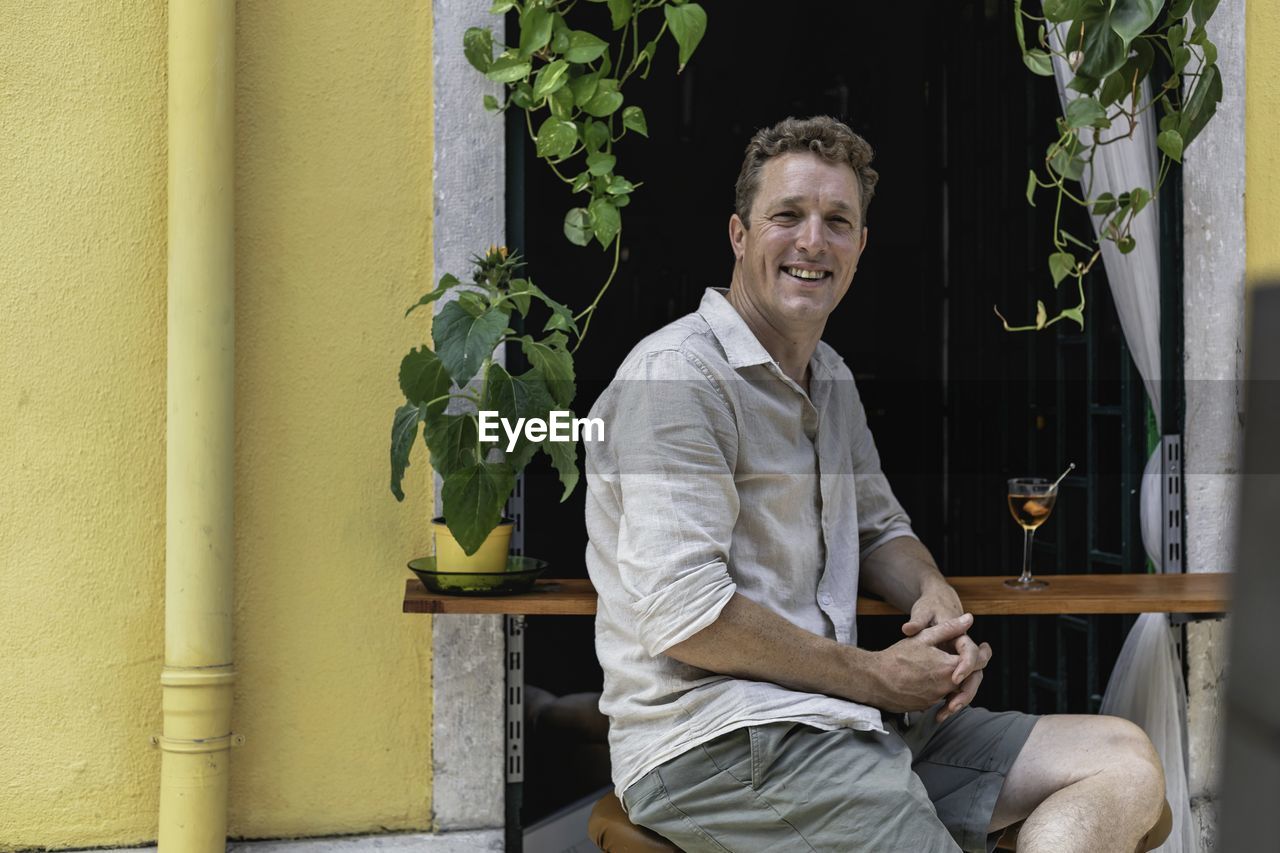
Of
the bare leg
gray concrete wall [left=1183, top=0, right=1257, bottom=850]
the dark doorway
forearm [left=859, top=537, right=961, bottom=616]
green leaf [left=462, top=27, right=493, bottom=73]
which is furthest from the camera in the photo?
the dark doorway

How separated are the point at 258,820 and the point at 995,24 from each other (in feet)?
9.19

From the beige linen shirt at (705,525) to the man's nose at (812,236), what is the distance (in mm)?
168

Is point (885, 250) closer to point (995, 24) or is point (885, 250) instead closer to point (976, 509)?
point (976, 509)

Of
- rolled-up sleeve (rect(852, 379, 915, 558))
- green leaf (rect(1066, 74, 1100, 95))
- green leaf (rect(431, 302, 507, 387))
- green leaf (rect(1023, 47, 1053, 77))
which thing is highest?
green leaf (rect(1023, 47, 1053, 77))

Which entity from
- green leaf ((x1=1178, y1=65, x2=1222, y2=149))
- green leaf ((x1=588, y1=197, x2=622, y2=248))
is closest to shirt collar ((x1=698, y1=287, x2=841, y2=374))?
green leaf ((x1=588, y1=197, x2=622, y2=248))

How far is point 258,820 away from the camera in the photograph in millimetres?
2426

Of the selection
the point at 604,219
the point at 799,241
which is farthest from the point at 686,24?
the point at 799,241

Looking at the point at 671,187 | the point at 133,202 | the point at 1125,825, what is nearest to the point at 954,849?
the point at 1125,825

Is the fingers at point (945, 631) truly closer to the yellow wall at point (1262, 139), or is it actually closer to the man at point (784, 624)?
the man at point (784, 624)

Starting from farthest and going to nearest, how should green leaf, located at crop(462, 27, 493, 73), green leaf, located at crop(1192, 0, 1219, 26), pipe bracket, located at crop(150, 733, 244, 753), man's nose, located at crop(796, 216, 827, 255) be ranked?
1. green leaf, located at crop(1192, 0, 1219, 26)
2. green leaf, located at crop(462, 27, 493, 73)
3. pipe bracket, located at crop(150, 733, 244, 753)
4. man's nose, located at crop(796, 216, 827, 255)

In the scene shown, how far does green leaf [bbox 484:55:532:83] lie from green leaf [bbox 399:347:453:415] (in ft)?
1.90

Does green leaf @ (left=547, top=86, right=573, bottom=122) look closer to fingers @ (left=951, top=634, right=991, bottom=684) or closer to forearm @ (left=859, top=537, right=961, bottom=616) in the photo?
forearm @ (left=859, top=537, right=961, bottom=616)

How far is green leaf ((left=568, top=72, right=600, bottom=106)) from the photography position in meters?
2.39

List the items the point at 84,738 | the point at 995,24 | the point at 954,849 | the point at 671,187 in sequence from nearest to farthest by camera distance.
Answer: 1. the point at 954,849
2. the point at 84,738
3. the point at 995,24
4. the point at 671,187
